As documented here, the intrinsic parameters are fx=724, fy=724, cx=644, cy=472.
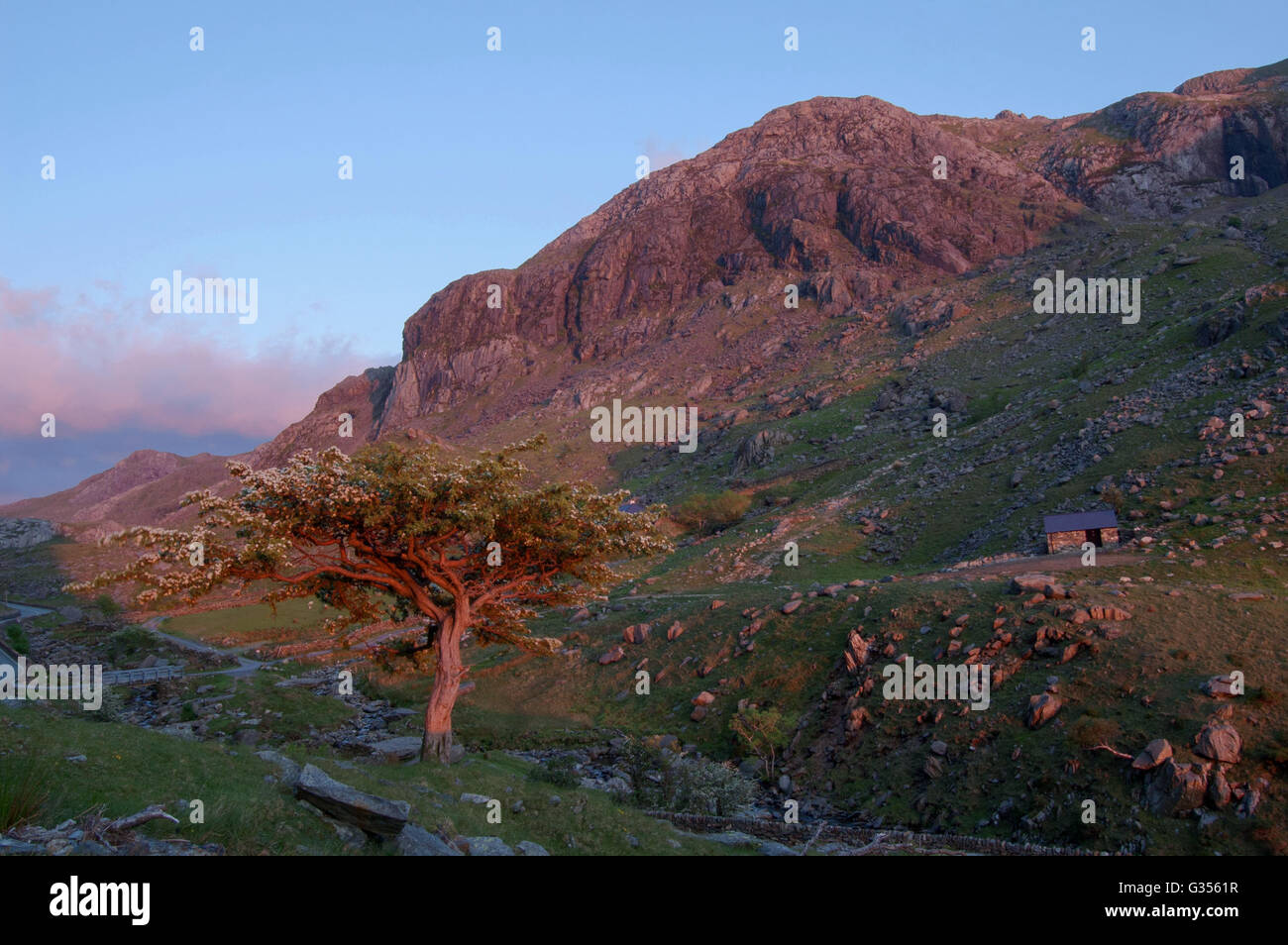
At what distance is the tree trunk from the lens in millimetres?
19781

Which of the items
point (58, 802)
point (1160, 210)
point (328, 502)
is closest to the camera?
point (58, 802)

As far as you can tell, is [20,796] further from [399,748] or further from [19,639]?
[19,639]

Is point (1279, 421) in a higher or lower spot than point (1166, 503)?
higher

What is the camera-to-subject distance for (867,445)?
74500 mm

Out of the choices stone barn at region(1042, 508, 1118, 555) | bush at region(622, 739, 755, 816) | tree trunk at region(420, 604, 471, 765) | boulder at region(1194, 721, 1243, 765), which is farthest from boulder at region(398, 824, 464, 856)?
stone barn at region(1042, 508, 1118, 555)

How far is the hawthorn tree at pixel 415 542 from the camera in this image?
54.6ft

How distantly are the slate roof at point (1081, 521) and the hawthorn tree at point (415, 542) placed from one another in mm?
23644

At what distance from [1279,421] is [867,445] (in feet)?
129

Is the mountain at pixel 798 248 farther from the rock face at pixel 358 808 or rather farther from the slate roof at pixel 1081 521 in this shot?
the rock face at pixel 358 808

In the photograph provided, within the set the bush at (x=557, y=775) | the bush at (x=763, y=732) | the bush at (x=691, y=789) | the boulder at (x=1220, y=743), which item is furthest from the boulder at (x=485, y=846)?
the boulder at (x=1220, y=743)

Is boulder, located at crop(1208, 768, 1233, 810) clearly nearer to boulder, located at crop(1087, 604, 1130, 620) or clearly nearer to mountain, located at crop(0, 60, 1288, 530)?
boulder, located at crop(1087, 604, 1130, 620)
